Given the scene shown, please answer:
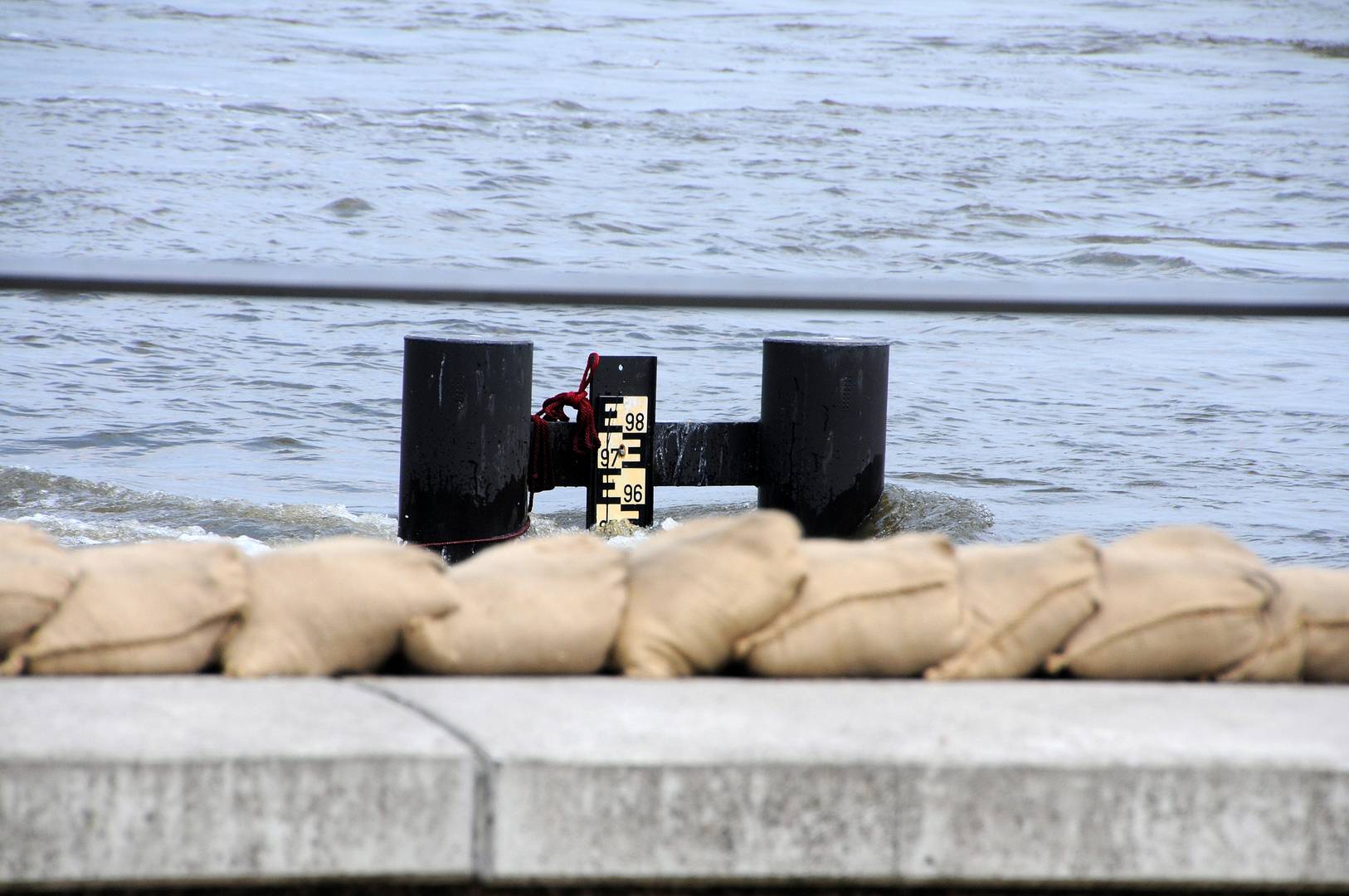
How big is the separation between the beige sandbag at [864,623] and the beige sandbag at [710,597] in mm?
28

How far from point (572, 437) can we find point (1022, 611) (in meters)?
3.66

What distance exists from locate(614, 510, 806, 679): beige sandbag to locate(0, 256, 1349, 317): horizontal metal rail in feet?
2.53

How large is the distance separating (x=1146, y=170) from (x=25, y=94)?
15838 millimetres

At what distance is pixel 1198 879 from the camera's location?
4.56 ft

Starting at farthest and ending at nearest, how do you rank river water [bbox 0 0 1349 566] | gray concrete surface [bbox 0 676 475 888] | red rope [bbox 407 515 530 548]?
river water [bbox 0 0 1349 566], red rope [bbox 407 515 530 548], gray concrete surface [bbox 0 676 475 888]

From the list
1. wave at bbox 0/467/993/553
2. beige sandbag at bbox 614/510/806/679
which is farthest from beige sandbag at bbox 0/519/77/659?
wave at bbox 0/467/993/553

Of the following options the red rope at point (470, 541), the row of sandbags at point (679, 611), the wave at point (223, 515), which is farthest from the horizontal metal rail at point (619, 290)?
the wave at point (223, 515)

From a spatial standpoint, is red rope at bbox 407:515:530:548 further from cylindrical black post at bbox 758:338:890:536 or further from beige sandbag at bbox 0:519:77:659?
beige sandbag at bbox 0:519:77:659

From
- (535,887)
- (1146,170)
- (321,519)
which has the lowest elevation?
(321,519)

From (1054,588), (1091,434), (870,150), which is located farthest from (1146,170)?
(1054,588)

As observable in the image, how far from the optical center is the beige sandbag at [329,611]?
1626 mm

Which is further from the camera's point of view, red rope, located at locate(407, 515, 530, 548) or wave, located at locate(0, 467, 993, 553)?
wave, located at locate(0, 467, 993, 553)

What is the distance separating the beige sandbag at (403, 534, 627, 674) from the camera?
166cm

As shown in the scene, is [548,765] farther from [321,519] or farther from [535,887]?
[321,519]
